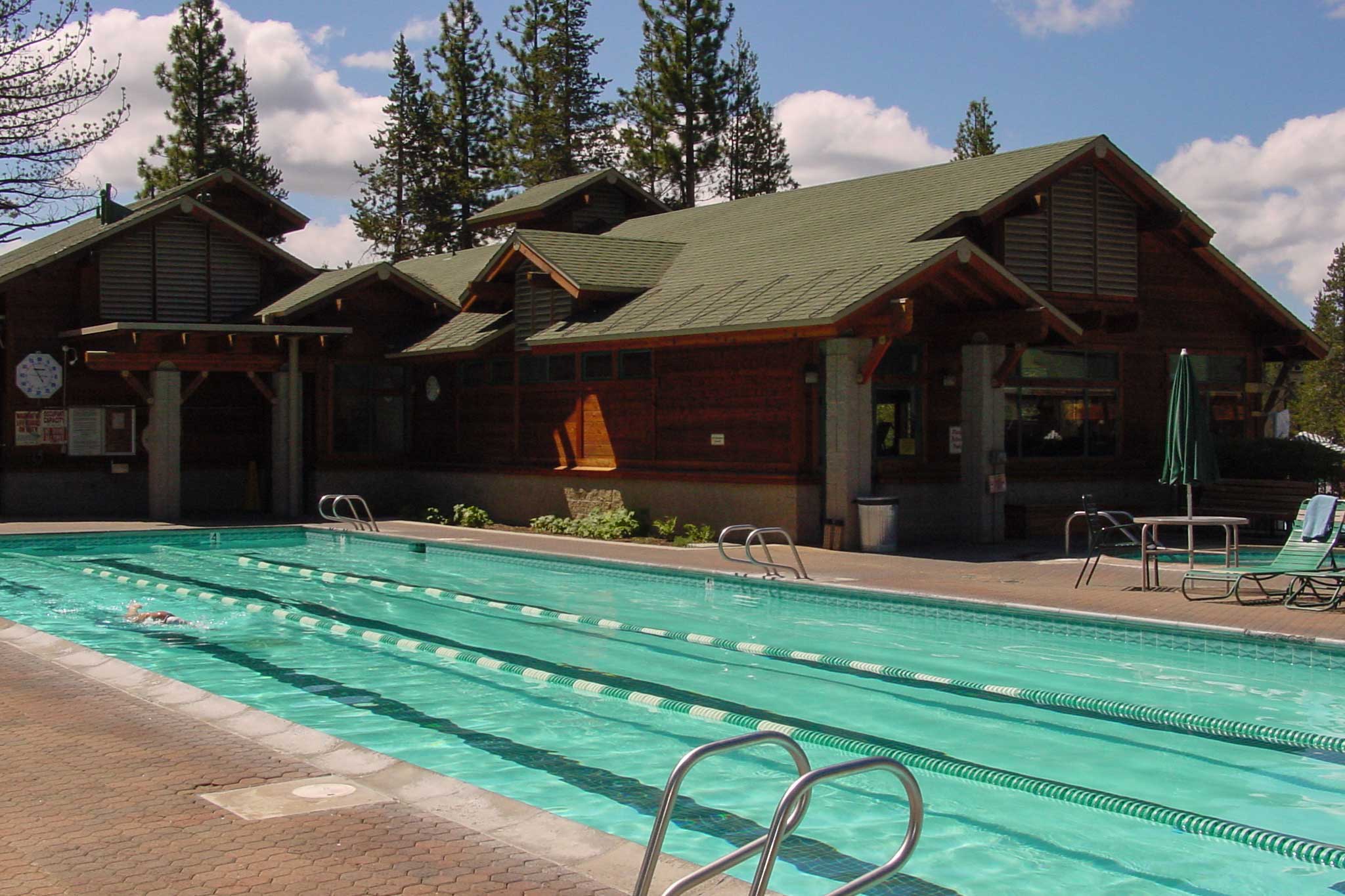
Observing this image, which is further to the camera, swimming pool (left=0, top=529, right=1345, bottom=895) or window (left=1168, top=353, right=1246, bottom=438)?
window (left=1168, top=353, right=1246, bottom=438)

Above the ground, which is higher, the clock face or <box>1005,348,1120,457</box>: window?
the clock face

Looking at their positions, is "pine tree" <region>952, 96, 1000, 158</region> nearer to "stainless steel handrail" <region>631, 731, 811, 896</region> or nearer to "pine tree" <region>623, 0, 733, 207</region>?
"pine tree" <region>623, 0, 733, 207</region>

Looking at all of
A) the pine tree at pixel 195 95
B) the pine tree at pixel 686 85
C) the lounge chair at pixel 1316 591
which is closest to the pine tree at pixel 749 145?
the pine tree at pixel 686 85

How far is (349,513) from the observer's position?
26.7m

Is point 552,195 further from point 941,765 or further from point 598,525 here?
point 941,765

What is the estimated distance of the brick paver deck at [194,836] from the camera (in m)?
5.26

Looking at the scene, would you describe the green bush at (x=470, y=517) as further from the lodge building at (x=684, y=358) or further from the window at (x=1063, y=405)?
the window at (x=1063, y=405)

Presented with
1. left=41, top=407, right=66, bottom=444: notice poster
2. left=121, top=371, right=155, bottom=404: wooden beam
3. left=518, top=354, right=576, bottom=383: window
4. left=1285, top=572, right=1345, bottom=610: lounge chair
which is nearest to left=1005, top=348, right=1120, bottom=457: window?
left=1285, top=572, right=1345, bottom=610: lounge chair

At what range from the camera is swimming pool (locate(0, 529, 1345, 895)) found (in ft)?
23.3

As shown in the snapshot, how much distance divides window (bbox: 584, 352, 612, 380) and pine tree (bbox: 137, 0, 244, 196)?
3193cm

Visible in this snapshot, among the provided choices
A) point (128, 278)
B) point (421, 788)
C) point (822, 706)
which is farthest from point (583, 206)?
point (421, 788)

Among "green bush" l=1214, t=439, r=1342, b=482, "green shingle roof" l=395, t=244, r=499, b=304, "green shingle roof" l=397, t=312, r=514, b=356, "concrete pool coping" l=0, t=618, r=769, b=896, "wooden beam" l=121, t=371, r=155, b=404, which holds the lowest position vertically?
"concrete pool coping" l=0, t=618, r=769, b=896

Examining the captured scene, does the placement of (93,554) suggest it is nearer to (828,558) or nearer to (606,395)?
(606,395)

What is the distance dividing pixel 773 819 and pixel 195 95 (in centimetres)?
5214
